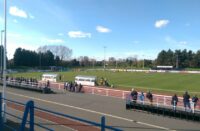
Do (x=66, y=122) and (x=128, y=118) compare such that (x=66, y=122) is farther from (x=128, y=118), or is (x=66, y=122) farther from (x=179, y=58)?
(x=179, y=58)

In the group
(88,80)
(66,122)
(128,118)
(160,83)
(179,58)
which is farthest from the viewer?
(179,58)

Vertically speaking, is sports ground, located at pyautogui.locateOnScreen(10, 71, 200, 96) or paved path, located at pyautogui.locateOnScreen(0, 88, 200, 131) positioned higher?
sports ground, located at pyautogui.locateOnScreen(10, 71, 200, 96)

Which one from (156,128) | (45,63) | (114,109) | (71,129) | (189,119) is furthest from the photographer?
(45,63)

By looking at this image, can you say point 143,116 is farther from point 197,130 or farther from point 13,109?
point 13,109

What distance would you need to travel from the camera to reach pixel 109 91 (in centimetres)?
3797

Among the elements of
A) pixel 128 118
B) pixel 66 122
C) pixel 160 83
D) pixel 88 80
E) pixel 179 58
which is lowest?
pixel 128 118

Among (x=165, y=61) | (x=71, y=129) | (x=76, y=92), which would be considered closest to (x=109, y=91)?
(x=76, y=92)

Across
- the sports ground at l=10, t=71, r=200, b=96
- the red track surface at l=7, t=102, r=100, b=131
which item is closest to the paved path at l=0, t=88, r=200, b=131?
the red track surface at l=7, t=102, r=100, b=131

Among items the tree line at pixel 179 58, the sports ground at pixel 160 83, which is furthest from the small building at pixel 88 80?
the tree line at pixel 179 58

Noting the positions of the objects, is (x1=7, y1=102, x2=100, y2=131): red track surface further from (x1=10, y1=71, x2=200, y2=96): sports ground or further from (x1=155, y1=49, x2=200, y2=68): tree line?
(x1=155, y1=49, x2=200, y2=68): tree line

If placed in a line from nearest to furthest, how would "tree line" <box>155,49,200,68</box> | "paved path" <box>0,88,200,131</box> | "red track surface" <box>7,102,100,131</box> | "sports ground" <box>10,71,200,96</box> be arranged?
"red track surface" <box>7,102,100,131</box> < "paved path" <box>0,88,200,131</box> < "sports ground" <box>10,71,200,96</box> < "tree line" <box>155,49,200,68</box>

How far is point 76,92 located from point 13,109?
18.2m

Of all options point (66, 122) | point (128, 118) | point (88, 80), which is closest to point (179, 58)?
point (88, 80)

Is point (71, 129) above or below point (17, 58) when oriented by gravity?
below
